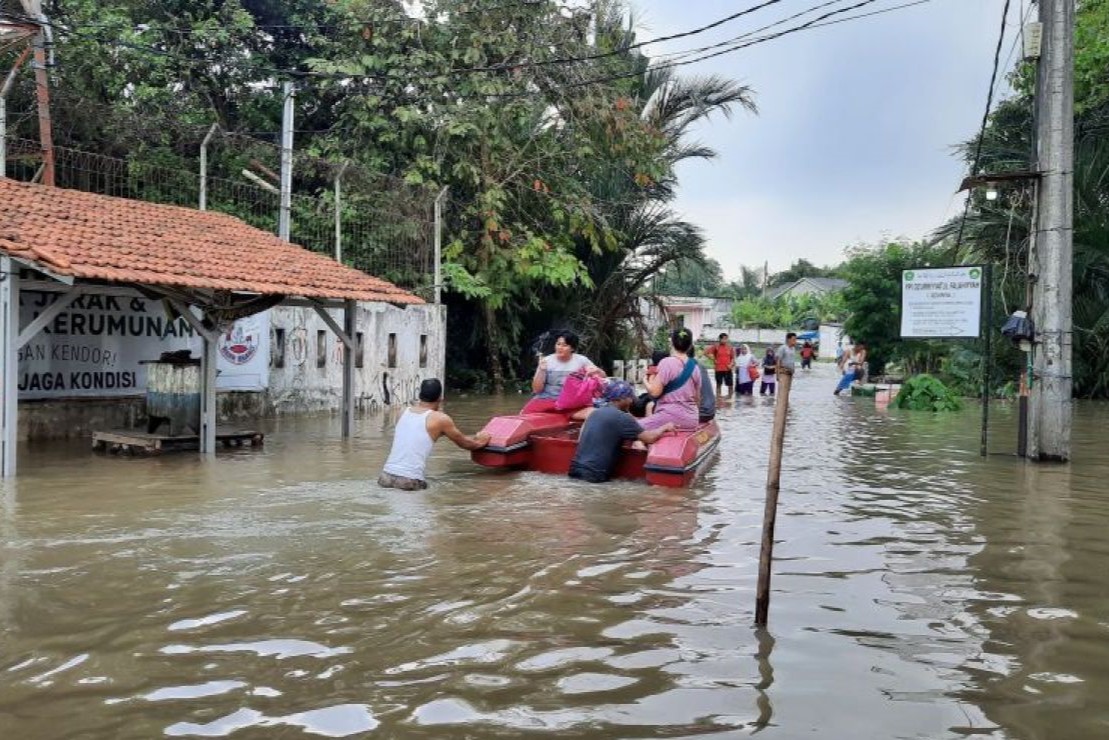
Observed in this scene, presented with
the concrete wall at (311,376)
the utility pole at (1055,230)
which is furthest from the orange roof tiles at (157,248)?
the utility pole at (1055,230)

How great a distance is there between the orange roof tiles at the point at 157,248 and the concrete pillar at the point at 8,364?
0.44m

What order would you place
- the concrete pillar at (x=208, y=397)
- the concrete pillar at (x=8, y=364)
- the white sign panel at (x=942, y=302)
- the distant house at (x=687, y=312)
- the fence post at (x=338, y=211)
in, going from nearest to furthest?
the concrete pillar at (x=8, y=364)
the concrete pillar at (x=208, y=397)
the white sign panel at (x=942, y=302)
the fence post at (x=338, y=211)
the distant house at (x=687, y=312)

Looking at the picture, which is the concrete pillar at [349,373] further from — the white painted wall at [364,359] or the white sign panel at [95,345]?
the white painted wall at [364,359]

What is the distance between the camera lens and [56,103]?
1780cm

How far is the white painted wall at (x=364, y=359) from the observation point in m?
17.4

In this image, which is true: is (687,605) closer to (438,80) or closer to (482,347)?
(438,80)

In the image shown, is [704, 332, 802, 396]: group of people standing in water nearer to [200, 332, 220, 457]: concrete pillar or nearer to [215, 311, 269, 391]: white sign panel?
[215, 311, 269, 391]: white sign panel

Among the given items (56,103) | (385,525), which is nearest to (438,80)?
(56,103)

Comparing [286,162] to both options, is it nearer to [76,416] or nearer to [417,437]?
[76,416]

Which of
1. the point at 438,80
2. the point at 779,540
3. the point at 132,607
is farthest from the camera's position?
the point at 438,80

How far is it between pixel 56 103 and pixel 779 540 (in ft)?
54.0

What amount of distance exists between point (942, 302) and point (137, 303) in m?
11.6

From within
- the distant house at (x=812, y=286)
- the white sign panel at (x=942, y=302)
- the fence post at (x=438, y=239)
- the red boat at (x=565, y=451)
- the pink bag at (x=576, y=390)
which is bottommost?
the red boat at (x=565, y=451)

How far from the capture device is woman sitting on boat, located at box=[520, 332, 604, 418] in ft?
37.6
